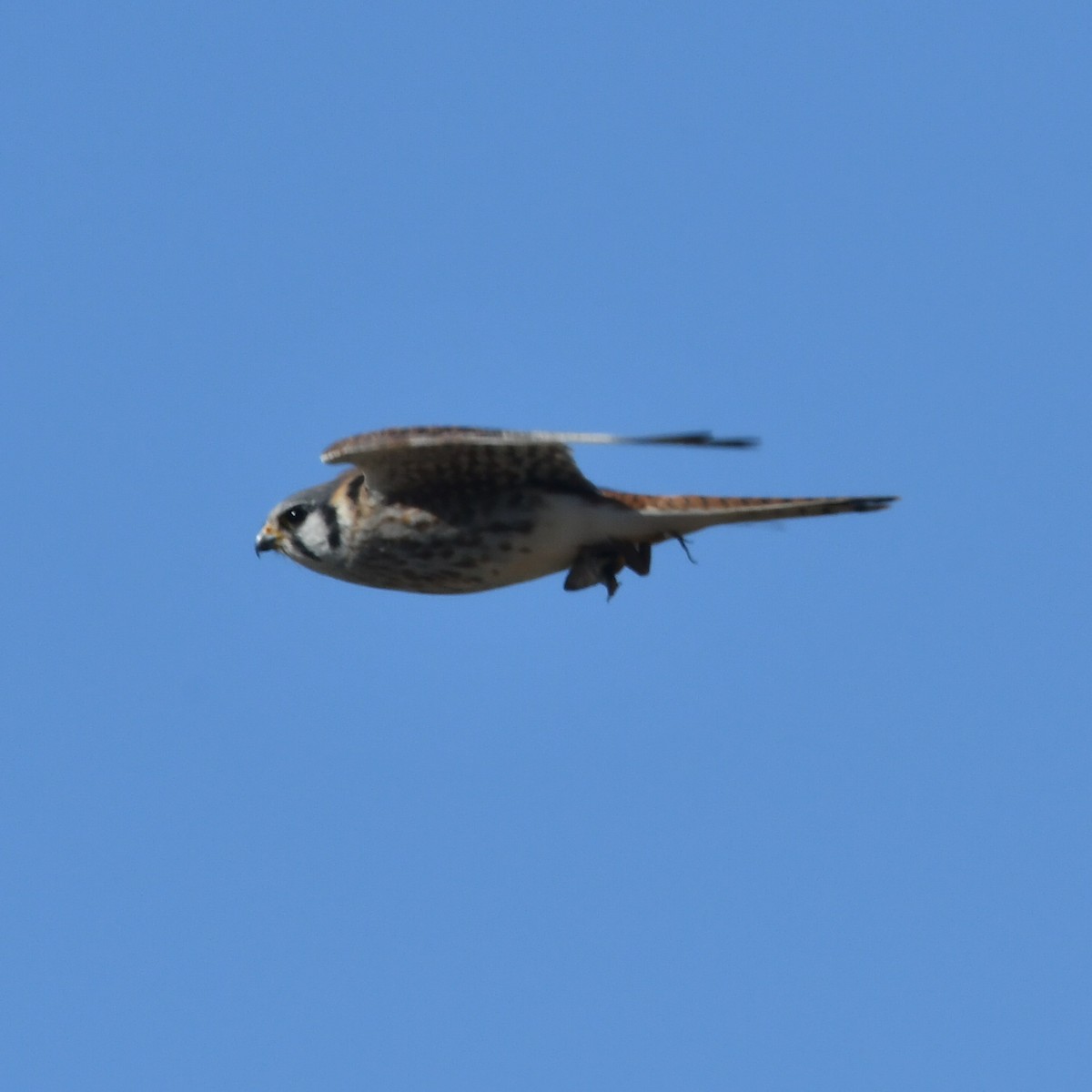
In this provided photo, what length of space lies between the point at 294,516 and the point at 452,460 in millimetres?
1574

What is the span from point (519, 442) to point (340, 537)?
6.73 feet

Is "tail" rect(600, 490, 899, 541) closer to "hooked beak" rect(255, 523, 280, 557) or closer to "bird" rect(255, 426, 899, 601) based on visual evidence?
"bird" rect(255, 426, 899, 601)

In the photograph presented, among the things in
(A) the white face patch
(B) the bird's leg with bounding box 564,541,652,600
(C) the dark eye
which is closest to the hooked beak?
(C) the dark eye

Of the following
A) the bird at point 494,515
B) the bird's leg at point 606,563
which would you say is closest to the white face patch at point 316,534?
the bird at point 494,515

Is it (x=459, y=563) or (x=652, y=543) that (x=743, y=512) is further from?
(x=459, y=563)

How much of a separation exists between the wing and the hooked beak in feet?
3.84

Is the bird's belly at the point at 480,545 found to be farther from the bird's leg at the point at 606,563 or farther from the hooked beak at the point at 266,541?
the hooked beak at the point at 266,541

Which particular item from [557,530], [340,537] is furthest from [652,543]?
[340,537]

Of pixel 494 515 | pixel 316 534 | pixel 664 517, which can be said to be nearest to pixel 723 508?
pixel 664 517

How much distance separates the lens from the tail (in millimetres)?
10938

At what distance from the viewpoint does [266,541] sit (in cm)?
1253

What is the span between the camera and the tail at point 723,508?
10.9 meters

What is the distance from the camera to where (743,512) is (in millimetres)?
10984

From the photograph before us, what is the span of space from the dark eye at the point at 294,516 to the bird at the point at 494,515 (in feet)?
1.09
